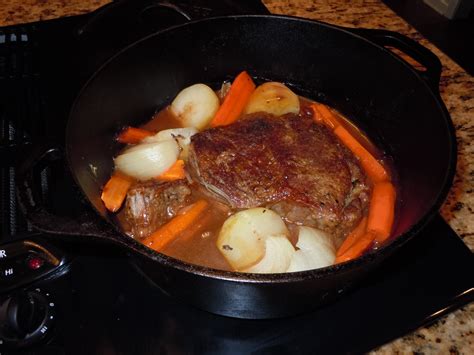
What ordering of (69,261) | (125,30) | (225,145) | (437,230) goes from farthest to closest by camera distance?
(125,30)
(225,145)
(437,230)
(69,261)

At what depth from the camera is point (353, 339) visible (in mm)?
1173

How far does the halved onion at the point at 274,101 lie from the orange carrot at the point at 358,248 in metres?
0.62

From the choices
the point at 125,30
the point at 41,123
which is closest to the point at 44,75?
the point at 41,123

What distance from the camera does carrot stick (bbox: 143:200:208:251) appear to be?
4.72 feet

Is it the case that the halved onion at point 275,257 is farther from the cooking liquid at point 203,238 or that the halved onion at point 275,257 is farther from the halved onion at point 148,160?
the halved onion at point 148,160

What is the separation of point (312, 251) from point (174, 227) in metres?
0.46

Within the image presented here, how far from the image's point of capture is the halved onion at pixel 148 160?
1578mm

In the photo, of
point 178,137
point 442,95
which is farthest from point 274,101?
point 442,95

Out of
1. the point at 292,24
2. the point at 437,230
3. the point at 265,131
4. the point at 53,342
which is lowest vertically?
the point at 53,342

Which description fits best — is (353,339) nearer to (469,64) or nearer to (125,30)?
(125,30)

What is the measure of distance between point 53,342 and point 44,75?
1102mm

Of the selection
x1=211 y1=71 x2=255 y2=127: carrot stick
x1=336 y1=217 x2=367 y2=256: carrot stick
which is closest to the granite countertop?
x1=336 y1=217 x2=367 y2=256: carrot stick

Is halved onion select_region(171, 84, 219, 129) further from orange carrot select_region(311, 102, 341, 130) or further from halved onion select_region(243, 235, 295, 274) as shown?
halved onion select_region(243, 235, 295, 274)

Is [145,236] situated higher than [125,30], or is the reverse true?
[125,30]
